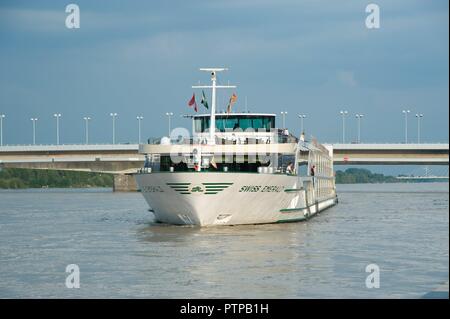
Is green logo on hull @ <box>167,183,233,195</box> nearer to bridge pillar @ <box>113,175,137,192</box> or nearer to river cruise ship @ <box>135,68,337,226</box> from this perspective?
river cruise ship @ <box>135,68,337,226</box>

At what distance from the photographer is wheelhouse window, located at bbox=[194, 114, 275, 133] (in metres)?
47.7

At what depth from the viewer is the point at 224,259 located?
1173 inches

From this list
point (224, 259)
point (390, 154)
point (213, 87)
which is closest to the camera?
point (224, 259)

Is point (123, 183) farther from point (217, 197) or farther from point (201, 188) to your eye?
point (201, 188)

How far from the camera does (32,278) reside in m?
25.7

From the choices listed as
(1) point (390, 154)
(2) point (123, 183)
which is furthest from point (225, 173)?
(2) point (123, 183)

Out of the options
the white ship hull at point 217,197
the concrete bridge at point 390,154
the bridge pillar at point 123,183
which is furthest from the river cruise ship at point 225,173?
the bridge pillar at point 123,183

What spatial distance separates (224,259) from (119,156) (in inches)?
3745

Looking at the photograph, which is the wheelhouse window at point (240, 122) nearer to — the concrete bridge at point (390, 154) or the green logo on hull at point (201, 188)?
the green logo on hull at point (201, 188)

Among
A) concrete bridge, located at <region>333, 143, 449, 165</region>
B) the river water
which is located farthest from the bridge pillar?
the river water
